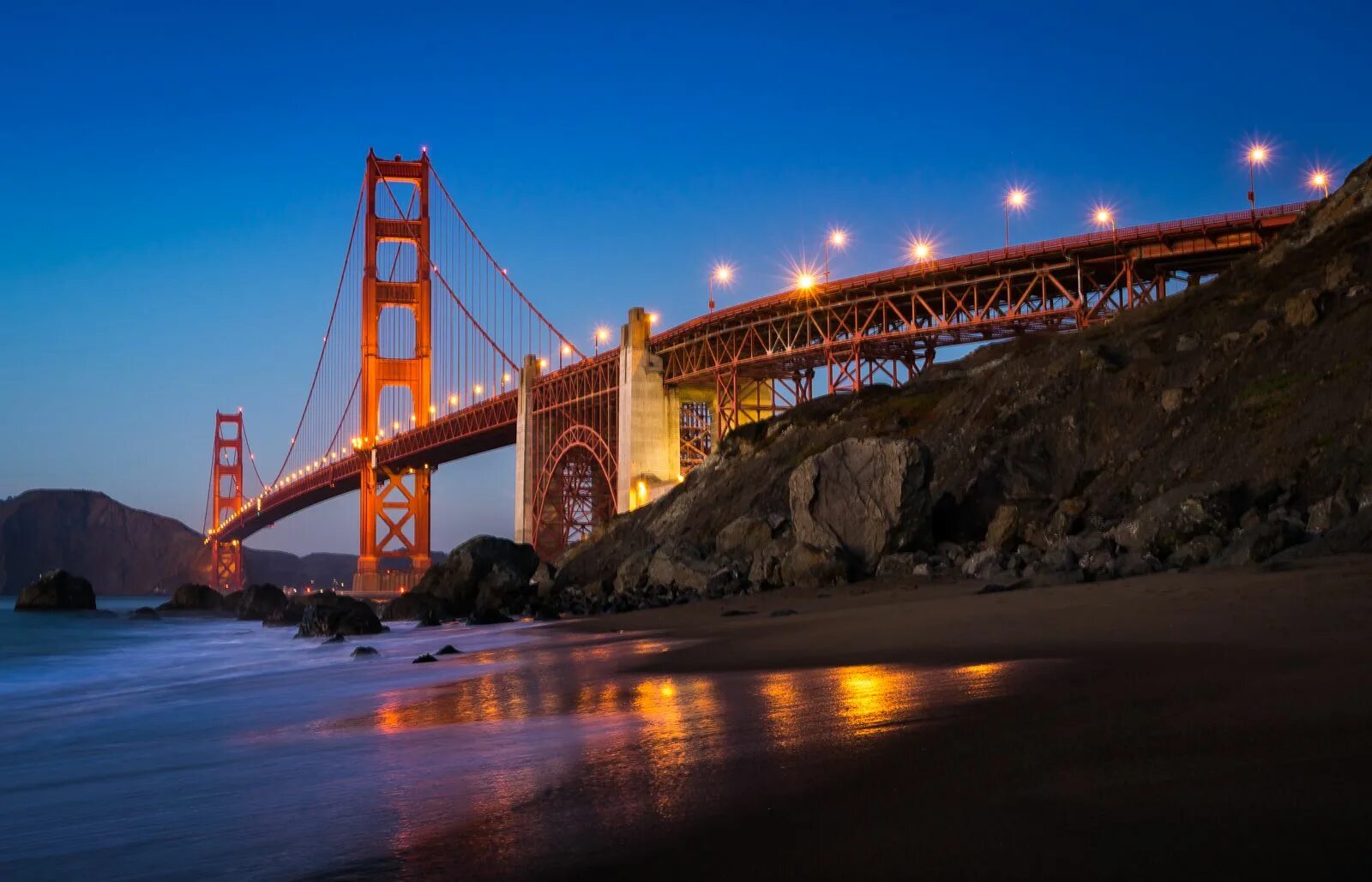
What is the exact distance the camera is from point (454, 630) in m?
25.8

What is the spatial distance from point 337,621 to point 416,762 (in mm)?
22089

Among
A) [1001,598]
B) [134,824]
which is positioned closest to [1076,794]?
[134,824]

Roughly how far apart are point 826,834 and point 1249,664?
3.84 metres

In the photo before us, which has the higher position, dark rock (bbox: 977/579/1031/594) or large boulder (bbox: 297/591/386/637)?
dark rock (bbox: 977/579/1031/594)

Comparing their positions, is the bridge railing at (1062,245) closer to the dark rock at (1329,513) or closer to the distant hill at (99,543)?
the dark rock at (1329,513)

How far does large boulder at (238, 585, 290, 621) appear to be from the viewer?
4362 centimetres

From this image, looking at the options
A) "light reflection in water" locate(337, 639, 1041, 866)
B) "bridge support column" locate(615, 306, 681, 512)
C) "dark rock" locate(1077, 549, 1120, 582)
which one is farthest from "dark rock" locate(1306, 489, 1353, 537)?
"bridge support column" locate(615, 306, 681, 512)

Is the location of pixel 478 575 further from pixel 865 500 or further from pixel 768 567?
pixel 865 500

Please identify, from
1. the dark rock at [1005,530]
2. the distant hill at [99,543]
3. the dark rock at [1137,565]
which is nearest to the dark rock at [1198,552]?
the dark rock at [1137,565]

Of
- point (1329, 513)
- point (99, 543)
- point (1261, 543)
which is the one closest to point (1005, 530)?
point (1329, 513)

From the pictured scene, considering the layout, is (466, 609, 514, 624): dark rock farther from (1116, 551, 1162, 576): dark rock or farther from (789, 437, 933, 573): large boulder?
(1116, 551, 1162, 576): dark rock

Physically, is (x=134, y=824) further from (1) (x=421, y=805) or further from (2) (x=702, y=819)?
(2) (x=702, y=819)

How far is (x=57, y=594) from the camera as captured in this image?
56.3 m

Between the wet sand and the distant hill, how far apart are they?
15793cm
